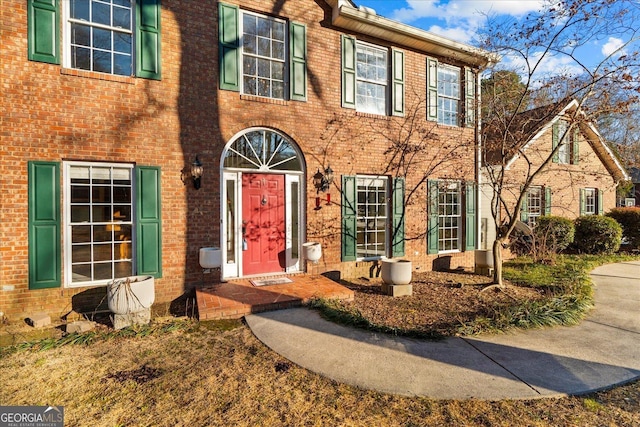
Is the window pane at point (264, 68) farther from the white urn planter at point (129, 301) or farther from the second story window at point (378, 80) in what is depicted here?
the white urn planter at point (129, 301)

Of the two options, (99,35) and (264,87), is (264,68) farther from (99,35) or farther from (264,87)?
(99,35)

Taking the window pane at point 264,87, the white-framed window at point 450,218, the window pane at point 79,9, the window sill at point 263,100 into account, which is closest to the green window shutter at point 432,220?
the white-framed window at point 450,218

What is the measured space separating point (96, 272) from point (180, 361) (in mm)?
2899

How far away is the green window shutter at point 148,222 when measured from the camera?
221 inches

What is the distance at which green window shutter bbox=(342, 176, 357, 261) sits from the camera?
744cm

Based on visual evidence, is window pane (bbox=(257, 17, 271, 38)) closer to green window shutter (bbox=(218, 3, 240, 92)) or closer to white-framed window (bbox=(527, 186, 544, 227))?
green window shutter (bbox=(218, 3, 240, 92))

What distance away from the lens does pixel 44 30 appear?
16.4 feet

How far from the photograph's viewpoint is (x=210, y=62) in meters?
6.10

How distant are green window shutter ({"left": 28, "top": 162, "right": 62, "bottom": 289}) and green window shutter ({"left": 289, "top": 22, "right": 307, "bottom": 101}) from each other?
453 centimetres

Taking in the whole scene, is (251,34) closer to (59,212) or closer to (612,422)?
(59,212)

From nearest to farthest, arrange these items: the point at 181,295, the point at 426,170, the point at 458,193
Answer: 1. the point at 181,295
2. the point at 426,170
3. the point at 458,193

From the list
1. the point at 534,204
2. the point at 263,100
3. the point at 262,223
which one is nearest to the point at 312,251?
the point at 262,223

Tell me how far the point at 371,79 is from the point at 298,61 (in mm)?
2018

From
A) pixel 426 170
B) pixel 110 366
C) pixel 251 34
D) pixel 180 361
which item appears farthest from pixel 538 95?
pixel 110 366
